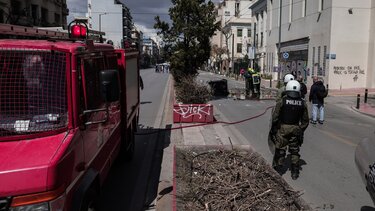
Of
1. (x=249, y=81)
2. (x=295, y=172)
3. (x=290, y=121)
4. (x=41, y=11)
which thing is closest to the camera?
(x=290, y=121)

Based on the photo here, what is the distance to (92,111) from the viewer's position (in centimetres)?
416

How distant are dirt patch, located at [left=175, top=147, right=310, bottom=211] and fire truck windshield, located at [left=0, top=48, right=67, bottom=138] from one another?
5.32 ft

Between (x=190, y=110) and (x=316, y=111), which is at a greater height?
(x=190, y=110)

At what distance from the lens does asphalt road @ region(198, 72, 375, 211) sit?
6.45 metres

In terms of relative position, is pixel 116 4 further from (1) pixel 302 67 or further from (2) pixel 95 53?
(2) pixel 95 53

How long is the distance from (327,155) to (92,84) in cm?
667

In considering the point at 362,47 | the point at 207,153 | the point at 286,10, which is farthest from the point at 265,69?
the point at 207,153

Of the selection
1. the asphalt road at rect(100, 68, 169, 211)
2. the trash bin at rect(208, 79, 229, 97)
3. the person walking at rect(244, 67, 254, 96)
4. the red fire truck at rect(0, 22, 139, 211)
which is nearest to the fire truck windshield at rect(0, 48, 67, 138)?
the red fire truck at rect(0, 22, 139, 211)

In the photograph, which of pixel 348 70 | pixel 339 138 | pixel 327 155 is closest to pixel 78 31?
pixel 327 155

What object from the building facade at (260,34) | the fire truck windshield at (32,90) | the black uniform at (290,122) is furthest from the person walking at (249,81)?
the building facade at (260,34)

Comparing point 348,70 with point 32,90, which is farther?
point 348,70

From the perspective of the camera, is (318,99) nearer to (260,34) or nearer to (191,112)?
(191,112)

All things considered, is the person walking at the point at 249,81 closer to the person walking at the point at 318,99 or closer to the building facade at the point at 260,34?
the person walking at the point at 318,99

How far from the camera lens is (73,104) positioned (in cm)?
391
